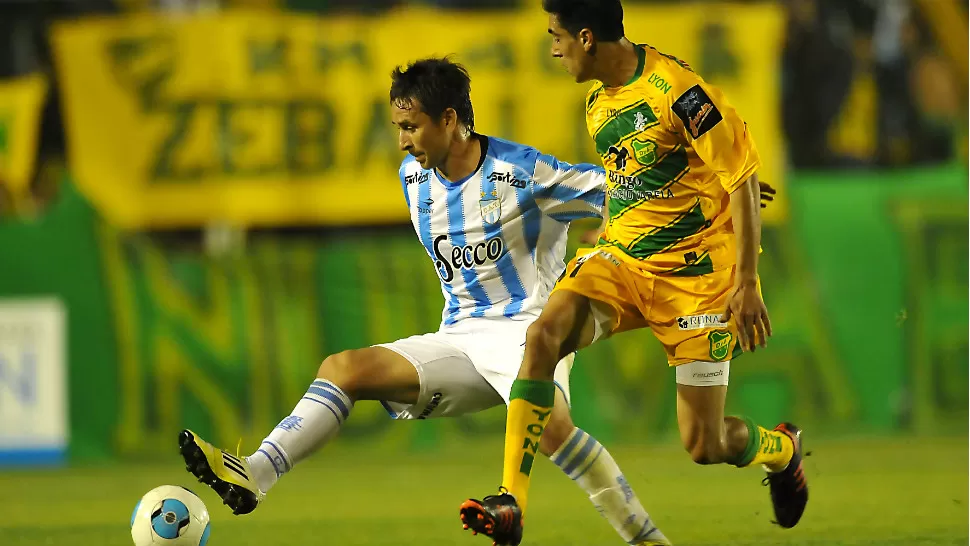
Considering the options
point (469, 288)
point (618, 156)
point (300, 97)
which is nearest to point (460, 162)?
point (469, 288)

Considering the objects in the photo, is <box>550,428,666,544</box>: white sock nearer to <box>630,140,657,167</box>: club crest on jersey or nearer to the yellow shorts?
the yellow shorts

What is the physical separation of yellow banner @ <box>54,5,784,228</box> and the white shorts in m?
6.53

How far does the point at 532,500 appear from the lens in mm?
8062

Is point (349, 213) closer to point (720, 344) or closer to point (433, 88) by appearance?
point (433, 88)

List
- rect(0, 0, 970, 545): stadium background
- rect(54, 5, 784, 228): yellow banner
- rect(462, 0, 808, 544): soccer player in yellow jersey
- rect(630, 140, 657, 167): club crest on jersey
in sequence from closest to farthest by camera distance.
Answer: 1. rect(462, 0, 808, 544): soccer player in yellow jersey
2. rect(630, 140, 657, 167): club crest on jersey
3. rect(0, 0, 970, 545): stadium background
4. rect(54, 5, 784, 228): yellow banner

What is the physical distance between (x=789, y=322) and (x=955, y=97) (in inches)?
92.4

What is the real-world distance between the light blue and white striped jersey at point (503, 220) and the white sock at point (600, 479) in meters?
0.57

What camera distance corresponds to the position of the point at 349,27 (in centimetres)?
1188

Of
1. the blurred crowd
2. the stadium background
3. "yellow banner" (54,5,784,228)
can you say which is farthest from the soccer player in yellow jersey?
the blurred crowd

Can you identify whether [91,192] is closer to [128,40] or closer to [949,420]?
[128,40]

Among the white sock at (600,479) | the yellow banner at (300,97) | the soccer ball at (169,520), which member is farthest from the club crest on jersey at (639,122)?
the yellow banner at (300,97)

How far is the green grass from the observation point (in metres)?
6.25

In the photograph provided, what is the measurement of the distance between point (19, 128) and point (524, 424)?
26.2 ft

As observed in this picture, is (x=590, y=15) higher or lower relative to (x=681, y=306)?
higher
